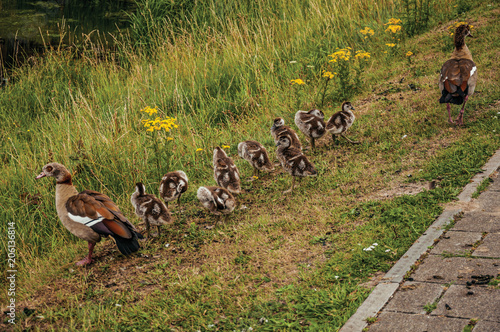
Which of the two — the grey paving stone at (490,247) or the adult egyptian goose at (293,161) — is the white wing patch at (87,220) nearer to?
the adult egyptian goose at (293,161)

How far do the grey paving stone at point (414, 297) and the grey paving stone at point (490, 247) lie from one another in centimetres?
76

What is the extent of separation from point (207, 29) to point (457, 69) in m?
8.24

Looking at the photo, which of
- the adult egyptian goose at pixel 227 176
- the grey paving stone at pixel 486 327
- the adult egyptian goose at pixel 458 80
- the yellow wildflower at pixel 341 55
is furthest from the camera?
the yellow wildflower at pixel 341 55

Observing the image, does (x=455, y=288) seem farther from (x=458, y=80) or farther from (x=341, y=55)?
(x=341, y=55)

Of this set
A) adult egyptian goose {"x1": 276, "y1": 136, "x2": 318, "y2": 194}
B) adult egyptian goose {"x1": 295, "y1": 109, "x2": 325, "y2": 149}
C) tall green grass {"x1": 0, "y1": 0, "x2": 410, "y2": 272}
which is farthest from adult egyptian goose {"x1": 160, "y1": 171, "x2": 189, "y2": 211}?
adult egyptian goose {"x1": 295, "y1": 109, "x2": 325, "y2": 149}

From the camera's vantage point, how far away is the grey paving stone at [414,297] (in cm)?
467

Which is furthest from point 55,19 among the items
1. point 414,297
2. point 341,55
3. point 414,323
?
point 414,323

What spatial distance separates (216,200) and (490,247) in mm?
3507

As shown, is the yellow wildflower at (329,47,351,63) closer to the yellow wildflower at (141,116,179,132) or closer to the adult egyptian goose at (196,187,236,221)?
Result: the yellow wildflower at (141,116,179,132)

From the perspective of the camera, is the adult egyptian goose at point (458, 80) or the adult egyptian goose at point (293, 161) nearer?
the adult egyptian goose at point (293, 161)

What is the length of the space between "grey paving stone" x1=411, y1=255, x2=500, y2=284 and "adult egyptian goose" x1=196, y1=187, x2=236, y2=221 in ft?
9.47

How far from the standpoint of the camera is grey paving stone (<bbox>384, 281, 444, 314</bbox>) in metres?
4.67

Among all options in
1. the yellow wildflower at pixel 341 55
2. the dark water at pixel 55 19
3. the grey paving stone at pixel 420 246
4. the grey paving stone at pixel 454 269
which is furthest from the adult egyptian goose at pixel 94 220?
the dark water at pixel 55 19

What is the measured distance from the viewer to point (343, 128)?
→ 29.2ft
